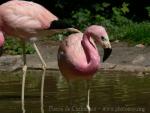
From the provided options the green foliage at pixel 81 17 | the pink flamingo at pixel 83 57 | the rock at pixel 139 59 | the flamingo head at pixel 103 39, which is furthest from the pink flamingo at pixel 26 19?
the green foliage at pixel 81 17

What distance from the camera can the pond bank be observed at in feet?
31.9

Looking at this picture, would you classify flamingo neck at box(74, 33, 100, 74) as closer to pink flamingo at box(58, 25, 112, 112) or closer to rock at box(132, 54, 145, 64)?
pink flamingo at box(58, 25, 112, 112)

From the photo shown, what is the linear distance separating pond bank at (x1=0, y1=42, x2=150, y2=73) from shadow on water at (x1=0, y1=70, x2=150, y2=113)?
0.27m

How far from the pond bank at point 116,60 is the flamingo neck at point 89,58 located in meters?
3.24

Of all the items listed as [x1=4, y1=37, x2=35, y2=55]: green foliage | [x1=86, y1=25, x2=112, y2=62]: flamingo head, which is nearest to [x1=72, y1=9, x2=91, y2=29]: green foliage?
[x1=4, y1=37, x2=35, y2=55]: green foliage

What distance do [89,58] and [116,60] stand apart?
4.04 meters

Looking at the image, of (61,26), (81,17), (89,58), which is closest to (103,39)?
(89,58)

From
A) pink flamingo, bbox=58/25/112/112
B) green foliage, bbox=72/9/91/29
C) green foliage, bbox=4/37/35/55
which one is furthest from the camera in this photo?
green foliage, bbox=72/9/91/29

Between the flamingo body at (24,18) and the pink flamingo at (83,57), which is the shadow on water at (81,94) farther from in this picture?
the flamingo body at (24,18)

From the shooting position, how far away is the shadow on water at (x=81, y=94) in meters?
6.54

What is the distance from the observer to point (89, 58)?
6277 millimetres

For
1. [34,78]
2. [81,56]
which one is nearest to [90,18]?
[34,78]

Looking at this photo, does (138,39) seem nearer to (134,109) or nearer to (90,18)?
(90,18)

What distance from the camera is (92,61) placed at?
6258 millimetres
